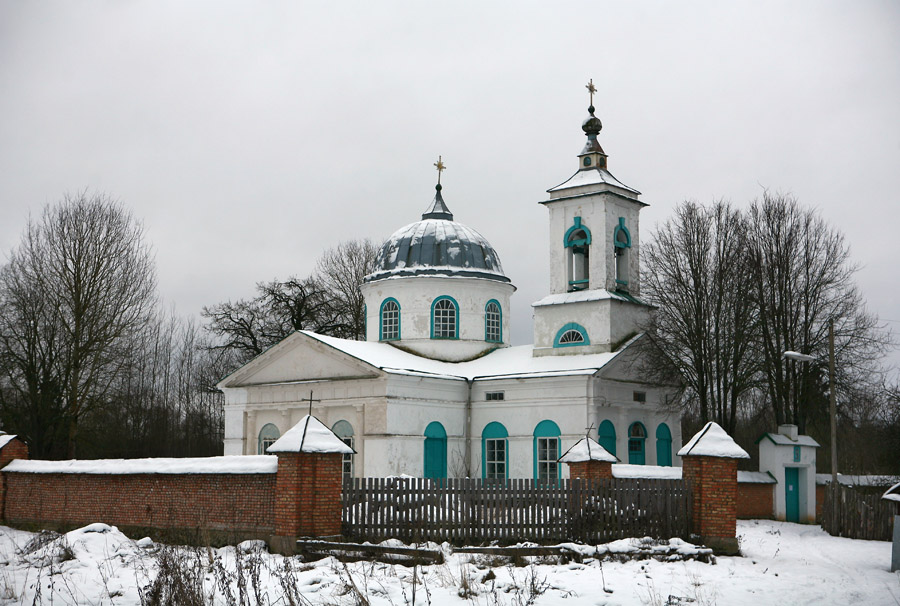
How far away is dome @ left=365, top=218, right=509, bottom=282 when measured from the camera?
1363 inches

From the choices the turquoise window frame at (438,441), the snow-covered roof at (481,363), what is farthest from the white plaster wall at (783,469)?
the turquoise window frame at (438,441)

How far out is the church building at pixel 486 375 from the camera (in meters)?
29.3

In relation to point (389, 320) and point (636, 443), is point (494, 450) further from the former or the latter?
point (389, 320)

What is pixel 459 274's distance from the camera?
34.6 meters

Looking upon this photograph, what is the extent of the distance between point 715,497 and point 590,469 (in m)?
2.73

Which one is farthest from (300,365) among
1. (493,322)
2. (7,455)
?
(7,455)

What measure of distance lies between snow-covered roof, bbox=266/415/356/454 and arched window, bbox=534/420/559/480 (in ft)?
44.5

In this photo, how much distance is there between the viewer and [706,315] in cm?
2875

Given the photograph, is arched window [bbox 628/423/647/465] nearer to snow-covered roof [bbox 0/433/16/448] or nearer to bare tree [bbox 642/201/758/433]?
bare tree [bbox 642/201/758/433]

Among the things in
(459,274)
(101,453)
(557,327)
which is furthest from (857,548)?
(101,453)

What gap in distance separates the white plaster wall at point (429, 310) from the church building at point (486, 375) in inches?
1.8

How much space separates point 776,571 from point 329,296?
37.0 meters

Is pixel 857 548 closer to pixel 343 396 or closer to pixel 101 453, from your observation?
pixel 343 396

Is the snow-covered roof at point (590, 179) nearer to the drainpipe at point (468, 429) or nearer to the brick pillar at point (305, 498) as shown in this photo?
the drainpipe at point (468, 429)
